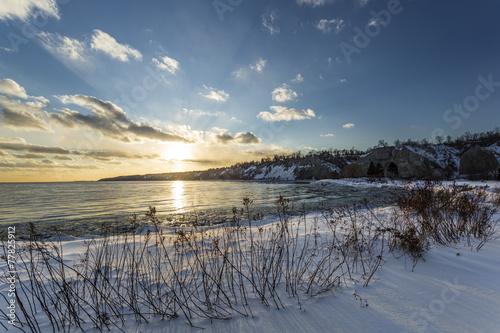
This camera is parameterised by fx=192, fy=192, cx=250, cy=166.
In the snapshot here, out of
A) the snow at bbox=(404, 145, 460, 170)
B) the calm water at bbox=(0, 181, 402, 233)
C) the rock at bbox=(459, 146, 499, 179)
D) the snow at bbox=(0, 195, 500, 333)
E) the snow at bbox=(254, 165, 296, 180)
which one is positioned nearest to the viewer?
the snow at bbox=(0, 195, 500, 333)

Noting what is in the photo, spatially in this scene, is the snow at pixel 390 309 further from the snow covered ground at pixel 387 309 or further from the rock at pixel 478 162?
the rock at pixel 478 162

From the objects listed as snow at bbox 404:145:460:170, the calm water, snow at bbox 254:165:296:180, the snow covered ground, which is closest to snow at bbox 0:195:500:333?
the snow covered ground

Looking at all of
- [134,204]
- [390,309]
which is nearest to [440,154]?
[134,204]

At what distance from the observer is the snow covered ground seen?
2137 millimetres

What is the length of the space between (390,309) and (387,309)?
41mm

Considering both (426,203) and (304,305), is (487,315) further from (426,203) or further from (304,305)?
(426,203)

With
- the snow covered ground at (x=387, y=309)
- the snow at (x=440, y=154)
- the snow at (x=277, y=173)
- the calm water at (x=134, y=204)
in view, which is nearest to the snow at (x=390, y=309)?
the snow covered ground at (x=387, y=309)

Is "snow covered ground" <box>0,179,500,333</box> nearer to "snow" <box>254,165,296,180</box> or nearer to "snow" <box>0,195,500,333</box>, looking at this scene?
"snow" <box>0,195,500,333</box>

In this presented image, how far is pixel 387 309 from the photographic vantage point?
2.40 meters

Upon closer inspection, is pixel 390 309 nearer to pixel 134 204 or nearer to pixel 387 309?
pixel 387 309

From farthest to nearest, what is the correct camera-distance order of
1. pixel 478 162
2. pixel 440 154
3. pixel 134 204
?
pixel 440 154, pixel 478 162, pixel 134 204

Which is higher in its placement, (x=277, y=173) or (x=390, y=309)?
(x=277, y=173)

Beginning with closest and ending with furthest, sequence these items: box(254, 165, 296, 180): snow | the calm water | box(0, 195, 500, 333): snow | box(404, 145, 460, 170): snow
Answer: box(0, 195, 500, 333): snow → the calm water → box(404, 145, 460, 170): snow → box(254, 165, 296, 180): snow

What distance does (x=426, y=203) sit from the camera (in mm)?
6715
